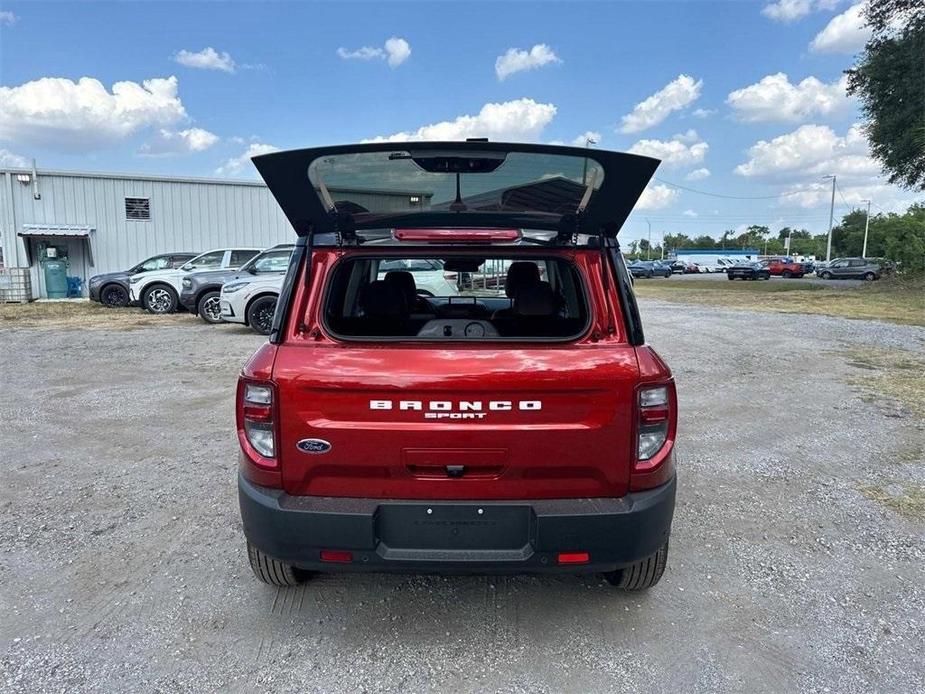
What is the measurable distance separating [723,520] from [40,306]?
19900mm

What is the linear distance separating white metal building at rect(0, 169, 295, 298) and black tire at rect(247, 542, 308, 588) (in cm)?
1984

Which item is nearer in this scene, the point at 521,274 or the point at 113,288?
the point at 521,274

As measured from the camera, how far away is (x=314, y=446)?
2.31 m

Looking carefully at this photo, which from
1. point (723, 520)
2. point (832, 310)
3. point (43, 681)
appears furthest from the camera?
point (832, 310)

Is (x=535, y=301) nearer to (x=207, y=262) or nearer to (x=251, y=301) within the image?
(x=251, y=301)

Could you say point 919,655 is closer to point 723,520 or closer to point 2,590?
point 723,520

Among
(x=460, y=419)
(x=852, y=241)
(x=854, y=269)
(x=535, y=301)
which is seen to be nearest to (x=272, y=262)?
(x=535, y=301)

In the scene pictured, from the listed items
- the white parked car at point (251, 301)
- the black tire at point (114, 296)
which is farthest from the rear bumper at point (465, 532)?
the black tire at point (114, 296)

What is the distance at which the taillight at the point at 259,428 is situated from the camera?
234 centimetres

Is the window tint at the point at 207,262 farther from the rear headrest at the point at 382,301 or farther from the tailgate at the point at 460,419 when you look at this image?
the tailgate at the point at 460,419

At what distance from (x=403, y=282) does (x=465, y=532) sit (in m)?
1.63

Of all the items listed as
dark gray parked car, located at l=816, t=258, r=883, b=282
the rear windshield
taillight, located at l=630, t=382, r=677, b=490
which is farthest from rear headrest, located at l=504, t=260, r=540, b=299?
dark gray parked car, located at l=816, t=258, r=883, b=282

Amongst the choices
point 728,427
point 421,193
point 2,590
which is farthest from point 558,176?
point 728,427

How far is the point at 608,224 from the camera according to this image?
2576 mm
